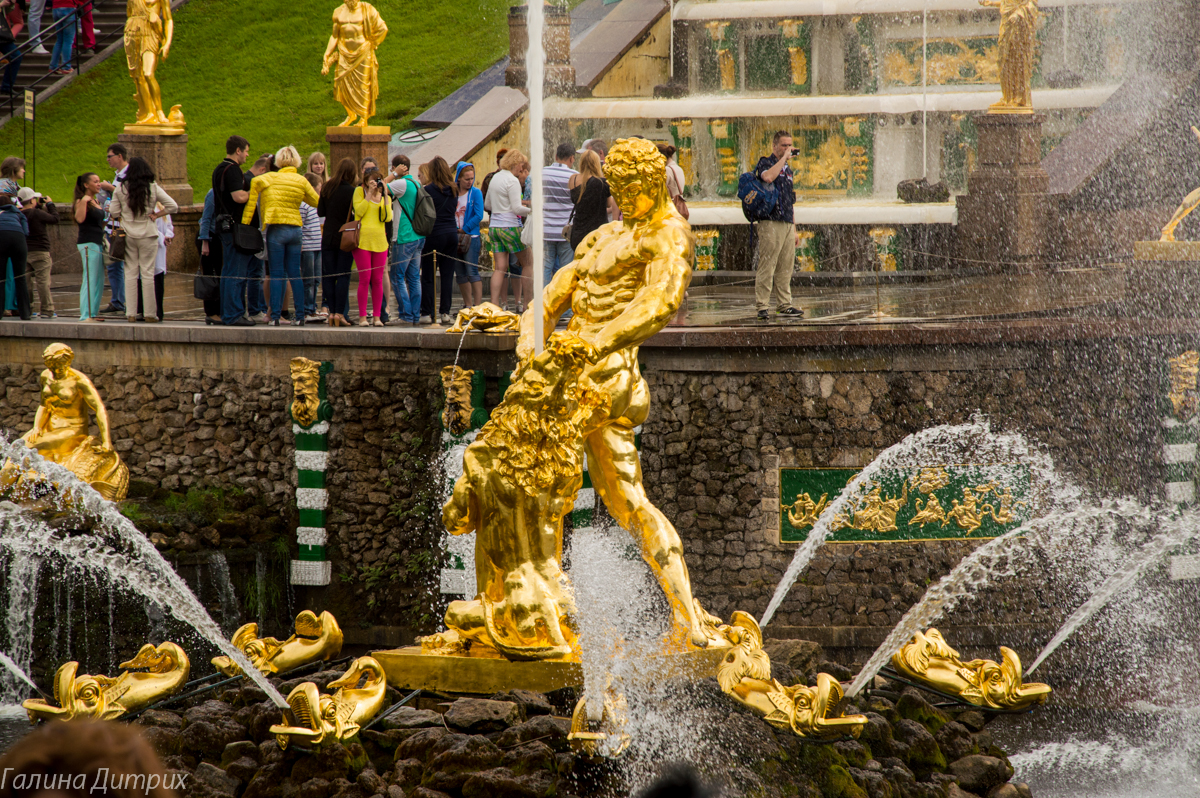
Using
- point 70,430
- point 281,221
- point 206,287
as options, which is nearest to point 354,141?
point 281,221

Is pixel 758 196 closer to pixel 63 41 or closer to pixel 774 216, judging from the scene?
pixel 774 216

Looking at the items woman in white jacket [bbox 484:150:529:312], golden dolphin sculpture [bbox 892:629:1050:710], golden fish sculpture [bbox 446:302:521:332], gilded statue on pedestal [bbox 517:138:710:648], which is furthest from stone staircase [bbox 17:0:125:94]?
golden dolphin sculpture [bbox 892:629:1050:710]

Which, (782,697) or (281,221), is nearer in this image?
(782,697)

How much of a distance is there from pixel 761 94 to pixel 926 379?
6449 millimetres

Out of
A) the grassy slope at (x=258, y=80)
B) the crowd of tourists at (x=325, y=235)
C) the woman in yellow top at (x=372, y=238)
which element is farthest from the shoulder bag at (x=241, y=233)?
the grassy slope at (x=258, y=80)

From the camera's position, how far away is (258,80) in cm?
2512

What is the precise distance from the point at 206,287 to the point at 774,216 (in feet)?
14.4

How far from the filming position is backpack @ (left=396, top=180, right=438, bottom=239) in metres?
11.1

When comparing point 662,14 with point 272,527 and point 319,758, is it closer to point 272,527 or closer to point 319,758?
point 272,527

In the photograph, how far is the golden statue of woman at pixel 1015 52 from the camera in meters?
13.2

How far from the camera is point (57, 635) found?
33.8ft

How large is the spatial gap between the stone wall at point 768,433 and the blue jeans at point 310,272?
35.0 inches

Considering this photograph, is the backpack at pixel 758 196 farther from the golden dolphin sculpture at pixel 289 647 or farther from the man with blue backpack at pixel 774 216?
the golden dolphin sculpture at pixel 289 647

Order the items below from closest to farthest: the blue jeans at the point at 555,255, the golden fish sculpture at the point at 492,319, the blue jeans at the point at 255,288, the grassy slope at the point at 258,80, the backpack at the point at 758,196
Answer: the golden fish sculpture at the point at 492,319 < the backpack at the point at 758,196 < the blue jeans at the point at 555,255 < the blue jeans at the point at 255,288 < the grassy slope at the point at 258,80
